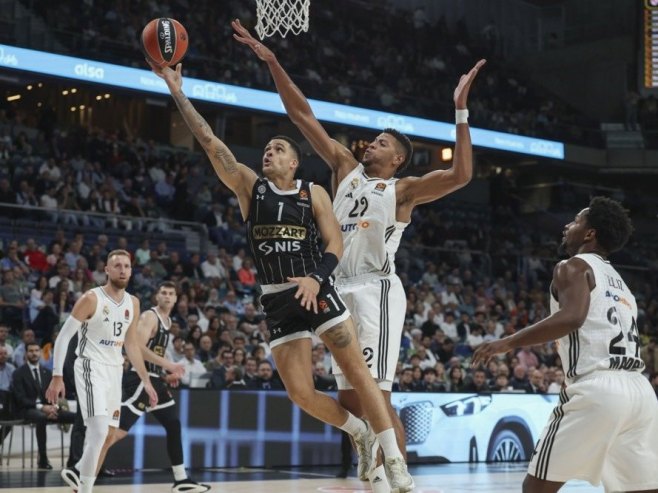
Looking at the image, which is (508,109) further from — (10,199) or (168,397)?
(168,397)

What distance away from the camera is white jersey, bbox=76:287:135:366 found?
838 cm

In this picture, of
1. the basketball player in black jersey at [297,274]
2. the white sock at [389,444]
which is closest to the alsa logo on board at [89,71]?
the basketball player in black jersey at [297,274]

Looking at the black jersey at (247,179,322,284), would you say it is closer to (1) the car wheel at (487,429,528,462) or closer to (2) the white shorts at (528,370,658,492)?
(2) the white shorts at (528,370,658,492)

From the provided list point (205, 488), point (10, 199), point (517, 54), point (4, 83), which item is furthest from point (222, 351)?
point (517, 54)

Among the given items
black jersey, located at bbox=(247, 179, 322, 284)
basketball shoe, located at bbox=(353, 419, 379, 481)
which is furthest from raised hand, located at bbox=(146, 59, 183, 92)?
basketball shoe, located at bbox=(353, 419, 379, 481)

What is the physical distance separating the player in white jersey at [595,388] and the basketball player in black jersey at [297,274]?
4.03 feet

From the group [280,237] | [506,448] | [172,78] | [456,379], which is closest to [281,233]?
[280,237]

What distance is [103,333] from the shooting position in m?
8.44

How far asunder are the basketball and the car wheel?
9083 mm

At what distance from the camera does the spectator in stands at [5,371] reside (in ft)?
41.2

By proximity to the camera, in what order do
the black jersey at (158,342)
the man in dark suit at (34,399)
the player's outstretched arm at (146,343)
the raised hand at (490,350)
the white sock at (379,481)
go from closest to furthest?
the raised hand at (490,350) → the white sock at (379,481) → the player's outstretched arm at (146,343) → the black jersey at (158,342) → the man in dark suit at (34,399)

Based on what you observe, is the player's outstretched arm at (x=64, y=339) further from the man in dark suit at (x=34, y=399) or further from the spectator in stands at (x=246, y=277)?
the spectator in stands at (x=246, y=277)

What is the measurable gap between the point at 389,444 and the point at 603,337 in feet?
4.90

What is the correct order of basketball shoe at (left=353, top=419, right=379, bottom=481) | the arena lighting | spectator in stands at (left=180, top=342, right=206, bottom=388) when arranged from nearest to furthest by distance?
basketball shoe at (left=353, top=419, right=379, bottom=481) → spectator in stands at (left=180, top=342, right=206, bottom=388) → the arena lighting
